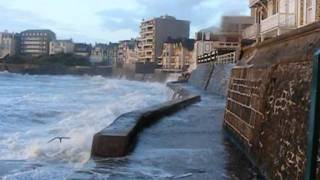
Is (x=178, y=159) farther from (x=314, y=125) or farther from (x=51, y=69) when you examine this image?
(x=51, y=69)

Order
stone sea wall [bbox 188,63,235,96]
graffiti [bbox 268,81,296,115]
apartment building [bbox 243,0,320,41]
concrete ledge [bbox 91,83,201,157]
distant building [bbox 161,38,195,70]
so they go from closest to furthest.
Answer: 1. graffiti [bbox 268,81,296,115]
2. concrete ledge [bbox 91,83,201,157]
3. apartment building [bbox 243,0,320,41]
4. stone sea wall [bbox 188,63,235,96]
5. distant building [bbox 161,38,195,70]

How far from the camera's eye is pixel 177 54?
133000 mm

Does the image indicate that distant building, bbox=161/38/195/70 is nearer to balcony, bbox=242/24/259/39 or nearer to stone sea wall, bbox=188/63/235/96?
stone sea wall, bbox=188/63/235/96

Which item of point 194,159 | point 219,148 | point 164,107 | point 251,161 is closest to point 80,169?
point 194,159

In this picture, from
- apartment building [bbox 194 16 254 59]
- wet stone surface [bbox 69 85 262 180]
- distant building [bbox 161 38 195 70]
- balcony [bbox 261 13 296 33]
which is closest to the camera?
wet stone surface [bbox 69 85 262 180]

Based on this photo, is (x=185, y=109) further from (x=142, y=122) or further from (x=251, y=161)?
(x=251, y=161)

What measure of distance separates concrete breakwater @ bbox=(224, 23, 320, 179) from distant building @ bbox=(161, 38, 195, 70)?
361 feet

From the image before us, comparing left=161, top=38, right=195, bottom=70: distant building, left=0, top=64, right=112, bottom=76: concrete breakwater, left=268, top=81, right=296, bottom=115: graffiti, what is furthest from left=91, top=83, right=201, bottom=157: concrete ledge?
left=0, top=64, right=112, bottom=76: concrete breakwater

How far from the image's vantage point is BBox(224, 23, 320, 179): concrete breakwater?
6407 mm

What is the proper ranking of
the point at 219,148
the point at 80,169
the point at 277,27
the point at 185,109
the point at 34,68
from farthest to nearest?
the point at 34,68 < the point at 277,27 < the point at 185,109 < the point at 219,148 < the point at 80,169

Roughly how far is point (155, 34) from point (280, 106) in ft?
527

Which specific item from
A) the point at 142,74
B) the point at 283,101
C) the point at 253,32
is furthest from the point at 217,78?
the point at 142,74

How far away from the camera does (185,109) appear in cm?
2088

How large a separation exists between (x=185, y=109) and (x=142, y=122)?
6839mm
